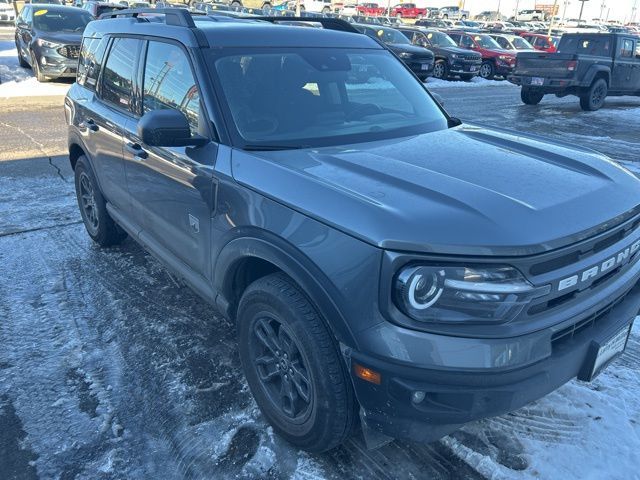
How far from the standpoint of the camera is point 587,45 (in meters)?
14.8

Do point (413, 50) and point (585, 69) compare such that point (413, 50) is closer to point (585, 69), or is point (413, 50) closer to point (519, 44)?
point (585, 69)

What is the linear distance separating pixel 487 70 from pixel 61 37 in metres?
15.9

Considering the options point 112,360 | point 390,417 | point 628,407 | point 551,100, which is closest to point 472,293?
point 390,417

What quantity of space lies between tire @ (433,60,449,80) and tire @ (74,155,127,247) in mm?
17742

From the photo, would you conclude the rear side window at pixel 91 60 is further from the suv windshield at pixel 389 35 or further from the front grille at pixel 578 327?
the suv windshield at pixel 389 35

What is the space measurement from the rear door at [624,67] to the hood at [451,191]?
13.6 metres

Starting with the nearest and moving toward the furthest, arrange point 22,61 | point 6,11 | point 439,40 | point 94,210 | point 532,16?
point 94,210 → point 22,61 → point 439,40 → point 6,11 → point 532,16

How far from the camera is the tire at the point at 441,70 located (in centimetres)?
2045

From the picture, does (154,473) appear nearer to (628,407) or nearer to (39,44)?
(628,407)

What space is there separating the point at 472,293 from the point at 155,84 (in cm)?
242

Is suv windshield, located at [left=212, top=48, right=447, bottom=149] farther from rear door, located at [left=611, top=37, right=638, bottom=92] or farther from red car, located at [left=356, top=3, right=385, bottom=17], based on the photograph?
red car, located at [left=356, top=3, right=385, bottom=17]

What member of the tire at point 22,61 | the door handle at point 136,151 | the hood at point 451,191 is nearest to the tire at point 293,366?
the hood at point 451,191

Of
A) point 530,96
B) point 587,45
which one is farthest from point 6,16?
point 587,45

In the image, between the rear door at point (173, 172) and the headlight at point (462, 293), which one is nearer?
the headlight at point (462, 293)
